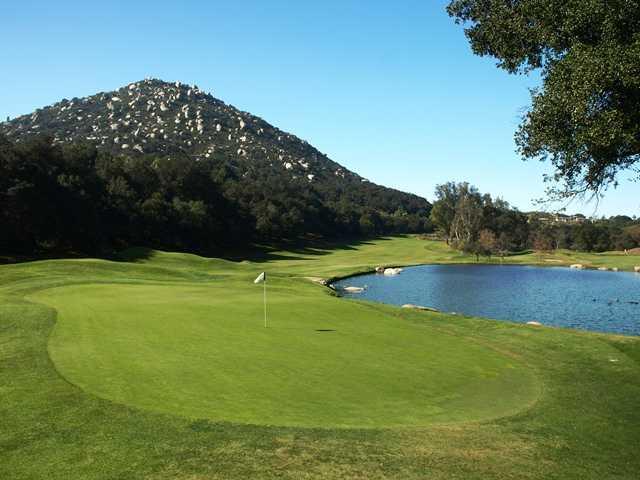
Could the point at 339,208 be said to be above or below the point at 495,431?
above

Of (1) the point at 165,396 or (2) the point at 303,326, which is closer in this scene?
(1) the point at 165,396

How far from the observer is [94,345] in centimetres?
1432

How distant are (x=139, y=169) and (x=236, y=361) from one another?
8590 cm

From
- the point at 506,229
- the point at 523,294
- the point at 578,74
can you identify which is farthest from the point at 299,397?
the point at 506,229

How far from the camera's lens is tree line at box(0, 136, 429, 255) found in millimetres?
59938

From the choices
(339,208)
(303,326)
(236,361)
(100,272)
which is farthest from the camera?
(339,208)

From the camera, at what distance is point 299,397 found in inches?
428

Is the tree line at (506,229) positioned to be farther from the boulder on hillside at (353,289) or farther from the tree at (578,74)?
the tree at (578,74)

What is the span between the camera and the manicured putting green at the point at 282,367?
10.4 metres

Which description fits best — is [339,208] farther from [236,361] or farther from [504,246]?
[236,361]

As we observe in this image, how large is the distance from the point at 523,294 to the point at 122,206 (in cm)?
5554

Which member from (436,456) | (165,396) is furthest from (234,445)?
(436,456)

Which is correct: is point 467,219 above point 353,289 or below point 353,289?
above

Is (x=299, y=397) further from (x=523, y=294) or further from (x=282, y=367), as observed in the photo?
(x=523, y=294)
